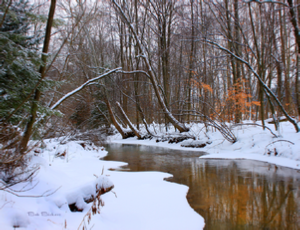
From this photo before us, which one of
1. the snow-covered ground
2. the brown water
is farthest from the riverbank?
the snow-covered ground

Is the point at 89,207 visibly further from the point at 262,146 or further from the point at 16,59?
the point at 262,146

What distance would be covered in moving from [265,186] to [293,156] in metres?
2.61

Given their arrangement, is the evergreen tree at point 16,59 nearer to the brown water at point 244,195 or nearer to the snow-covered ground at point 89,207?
the snow-covered ground at point 89,207

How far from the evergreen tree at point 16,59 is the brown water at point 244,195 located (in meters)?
3.35

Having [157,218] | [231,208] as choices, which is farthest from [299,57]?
[157,218]

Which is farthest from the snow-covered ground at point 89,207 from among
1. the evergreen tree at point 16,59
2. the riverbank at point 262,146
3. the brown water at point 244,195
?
the riverbank at point 262,146

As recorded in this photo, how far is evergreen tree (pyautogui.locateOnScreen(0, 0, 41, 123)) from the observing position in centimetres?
287

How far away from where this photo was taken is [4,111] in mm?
3010

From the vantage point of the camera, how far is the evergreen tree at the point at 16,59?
2.87 meters

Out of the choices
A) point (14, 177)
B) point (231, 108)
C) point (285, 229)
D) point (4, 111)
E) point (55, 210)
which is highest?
point (231, 108)

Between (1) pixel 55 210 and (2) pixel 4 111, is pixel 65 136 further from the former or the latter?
(1) pixel 55 210

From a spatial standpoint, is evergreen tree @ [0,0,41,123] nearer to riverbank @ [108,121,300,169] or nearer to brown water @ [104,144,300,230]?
brown water @ [104,144,300,230]

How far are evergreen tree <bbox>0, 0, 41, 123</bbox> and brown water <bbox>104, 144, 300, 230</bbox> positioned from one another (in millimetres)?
3353

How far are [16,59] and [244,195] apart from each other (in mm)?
4508
